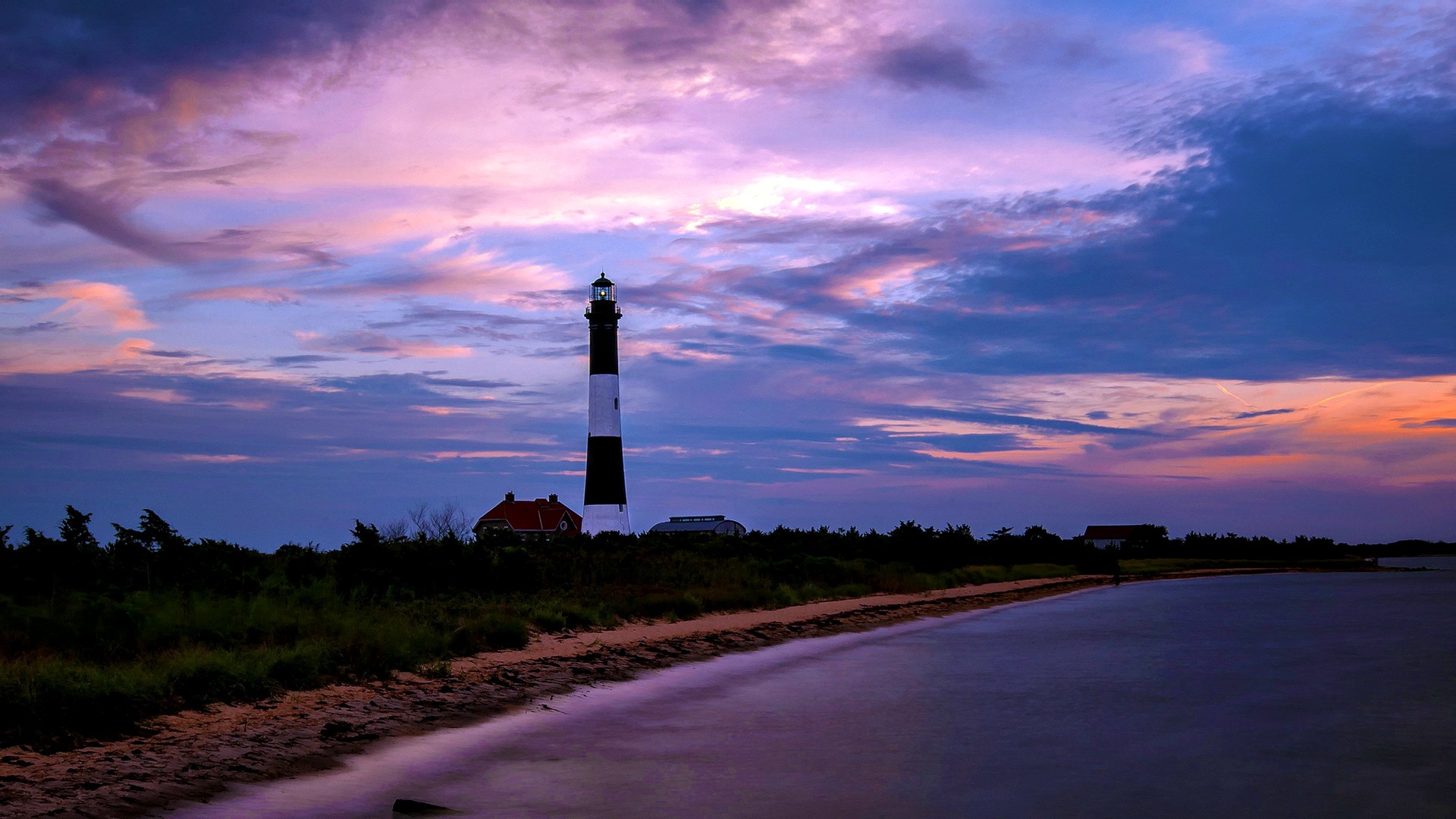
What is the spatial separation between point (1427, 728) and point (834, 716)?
8540 millimetres

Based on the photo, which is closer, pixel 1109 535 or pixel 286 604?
pixel 286 604

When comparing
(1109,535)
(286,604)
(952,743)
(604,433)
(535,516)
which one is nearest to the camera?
(952,743)

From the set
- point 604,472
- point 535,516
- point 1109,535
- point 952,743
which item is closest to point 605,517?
point 604,472

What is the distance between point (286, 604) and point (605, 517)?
106ft

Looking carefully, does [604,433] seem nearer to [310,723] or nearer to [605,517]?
[605,517]

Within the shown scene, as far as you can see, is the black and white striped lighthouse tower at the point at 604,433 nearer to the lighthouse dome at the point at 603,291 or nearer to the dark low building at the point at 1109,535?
the lighthouse dome at the point at 603,291

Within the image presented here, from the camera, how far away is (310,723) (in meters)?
11.8

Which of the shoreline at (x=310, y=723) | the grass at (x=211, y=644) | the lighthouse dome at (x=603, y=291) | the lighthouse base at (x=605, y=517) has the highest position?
the lighthouse dome at (x=603, y=291)

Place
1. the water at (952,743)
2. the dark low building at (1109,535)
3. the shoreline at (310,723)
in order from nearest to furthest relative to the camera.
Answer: the shoreline at (310,723)
the water at (952,743)
the dark low building at (1109,535)

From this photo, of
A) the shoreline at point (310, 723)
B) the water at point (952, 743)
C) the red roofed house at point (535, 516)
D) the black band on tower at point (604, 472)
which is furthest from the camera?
the red roofed house at point (535, 516)

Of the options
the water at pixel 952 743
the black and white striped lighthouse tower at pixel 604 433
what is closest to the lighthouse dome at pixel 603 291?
the black and white striped lighthouse tower at pixel 604 433

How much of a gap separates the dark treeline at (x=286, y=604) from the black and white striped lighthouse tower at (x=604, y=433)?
29.9 feet

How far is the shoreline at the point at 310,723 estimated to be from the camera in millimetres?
8828

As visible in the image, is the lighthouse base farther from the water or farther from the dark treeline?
the water
